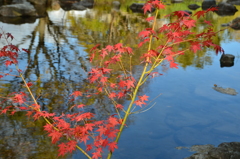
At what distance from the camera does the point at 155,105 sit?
5.71 metres

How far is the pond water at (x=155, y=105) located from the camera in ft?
13.9

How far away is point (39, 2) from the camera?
23938 mm

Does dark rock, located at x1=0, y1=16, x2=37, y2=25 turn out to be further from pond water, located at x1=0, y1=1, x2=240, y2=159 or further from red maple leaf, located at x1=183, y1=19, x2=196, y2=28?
red maple leaf, located at x1=183, y1=19, x2=196, y2=28

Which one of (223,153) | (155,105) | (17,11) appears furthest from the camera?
(17,11)

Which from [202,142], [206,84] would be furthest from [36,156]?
[206,84]

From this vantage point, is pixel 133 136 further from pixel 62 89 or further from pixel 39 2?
pixel 39 2

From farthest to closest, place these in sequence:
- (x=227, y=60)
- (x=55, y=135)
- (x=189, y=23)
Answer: (x=227, y=60) < (x=189, y=23) < (x=55, y=135)

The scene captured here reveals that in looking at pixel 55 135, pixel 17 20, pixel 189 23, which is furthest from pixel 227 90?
pixel 17 20

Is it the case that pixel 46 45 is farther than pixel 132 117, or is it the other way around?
pixel 46 45

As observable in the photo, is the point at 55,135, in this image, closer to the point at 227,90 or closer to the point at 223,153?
the point at 223,153

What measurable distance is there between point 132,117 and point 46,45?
6.03 m

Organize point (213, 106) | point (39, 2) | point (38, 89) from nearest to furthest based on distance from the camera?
point (213, 106) → point (38, 89) → point (39, 2)

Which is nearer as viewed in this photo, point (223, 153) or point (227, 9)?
point (223, 153)

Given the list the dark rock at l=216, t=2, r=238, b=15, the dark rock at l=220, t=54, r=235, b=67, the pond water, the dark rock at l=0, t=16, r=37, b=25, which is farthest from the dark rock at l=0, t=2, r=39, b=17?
the dark rock at l=216, t=2, r=238, b=15
